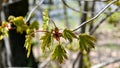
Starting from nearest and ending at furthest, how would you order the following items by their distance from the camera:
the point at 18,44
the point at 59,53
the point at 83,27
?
the point at 59,53 < the point at 83,27 < the point at 18,44

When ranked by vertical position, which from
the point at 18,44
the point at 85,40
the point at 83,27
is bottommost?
the point at 18,44

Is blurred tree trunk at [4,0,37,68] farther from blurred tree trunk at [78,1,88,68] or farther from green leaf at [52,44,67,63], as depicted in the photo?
green leaf at [52,44,67,63]

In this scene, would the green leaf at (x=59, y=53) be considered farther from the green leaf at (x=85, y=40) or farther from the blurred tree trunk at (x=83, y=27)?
the blurred tree trunk at (x=83, y=27)

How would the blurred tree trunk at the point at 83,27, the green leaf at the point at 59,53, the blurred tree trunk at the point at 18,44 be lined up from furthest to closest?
the blurred tree trunk at the point at 18,44 < the blurred tree trunk at the point at 83,27 < the green leaf at the point at 59,53

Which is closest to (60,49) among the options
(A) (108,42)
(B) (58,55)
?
(B) (58,55)

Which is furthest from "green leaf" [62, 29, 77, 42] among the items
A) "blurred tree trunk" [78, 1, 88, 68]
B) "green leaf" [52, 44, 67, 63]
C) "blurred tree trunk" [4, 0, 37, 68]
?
"blurred tree trunk" [4, 0, 37, 68]

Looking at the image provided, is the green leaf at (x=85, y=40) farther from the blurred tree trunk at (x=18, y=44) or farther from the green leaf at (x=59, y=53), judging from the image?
the blurred tree trunk at (x=18, y=44)

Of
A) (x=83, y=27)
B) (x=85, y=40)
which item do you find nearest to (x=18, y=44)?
(x=83, y=27)

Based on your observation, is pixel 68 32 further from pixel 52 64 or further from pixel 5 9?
pixel 52 64

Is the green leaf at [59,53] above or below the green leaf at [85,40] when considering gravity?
below

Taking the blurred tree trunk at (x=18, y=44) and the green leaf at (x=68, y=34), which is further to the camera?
the blurred tree trunk at (x=18, y=44)

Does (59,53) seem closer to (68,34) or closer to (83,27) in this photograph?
(68,34)

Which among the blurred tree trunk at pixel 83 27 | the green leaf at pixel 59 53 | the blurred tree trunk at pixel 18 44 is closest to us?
the green leaf at pixel 59 53

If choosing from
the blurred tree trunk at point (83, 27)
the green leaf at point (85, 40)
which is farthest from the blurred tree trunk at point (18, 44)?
the green leaf at point (85, 40)
